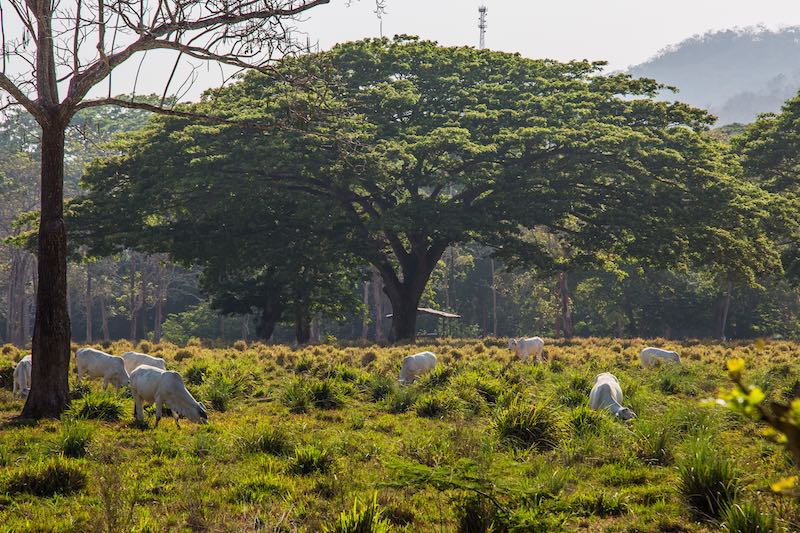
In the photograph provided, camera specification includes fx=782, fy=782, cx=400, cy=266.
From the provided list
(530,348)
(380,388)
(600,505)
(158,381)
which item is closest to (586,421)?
(600,505)

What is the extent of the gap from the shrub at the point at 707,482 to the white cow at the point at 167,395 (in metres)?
7.45

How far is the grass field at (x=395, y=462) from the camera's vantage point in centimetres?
723

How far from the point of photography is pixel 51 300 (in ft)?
41.9

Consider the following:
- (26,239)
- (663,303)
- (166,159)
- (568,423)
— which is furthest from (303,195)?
(663,303)

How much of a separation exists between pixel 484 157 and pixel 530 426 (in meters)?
22.2

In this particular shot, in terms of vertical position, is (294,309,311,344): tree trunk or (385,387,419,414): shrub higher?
(294,309,311,344): tree trunk

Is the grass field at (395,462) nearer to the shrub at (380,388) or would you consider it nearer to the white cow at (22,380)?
the shrub at (380,388)

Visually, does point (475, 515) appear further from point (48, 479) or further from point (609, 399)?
point (609, 399)

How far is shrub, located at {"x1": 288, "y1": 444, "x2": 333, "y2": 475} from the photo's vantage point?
935 cm

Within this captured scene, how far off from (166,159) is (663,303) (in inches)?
1700

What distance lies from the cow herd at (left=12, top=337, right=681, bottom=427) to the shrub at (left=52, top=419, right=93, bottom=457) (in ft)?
6.74

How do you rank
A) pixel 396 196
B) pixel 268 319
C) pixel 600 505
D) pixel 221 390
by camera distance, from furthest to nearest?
pixel 268 319, pixel 396 196, pixel 221 390, pixel 600 505

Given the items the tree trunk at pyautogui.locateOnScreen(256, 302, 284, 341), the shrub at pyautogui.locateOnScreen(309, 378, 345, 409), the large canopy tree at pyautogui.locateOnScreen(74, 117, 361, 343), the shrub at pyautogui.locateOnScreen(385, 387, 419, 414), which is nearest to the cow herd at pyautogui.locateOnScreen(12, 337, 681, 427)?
the shrub at pyautogui.locateOnScreen(309, 378, 345, 409)

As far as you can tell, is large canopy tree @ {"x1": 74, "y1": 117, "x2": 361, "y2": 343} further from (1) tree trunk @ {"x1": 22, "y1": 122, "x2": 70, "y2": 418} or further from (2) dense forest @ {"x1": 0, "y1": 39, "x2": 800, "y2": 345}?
(1) tree trunk @ {"x1": 22, "y1": 122, "x2": 70, "y2": 418}
